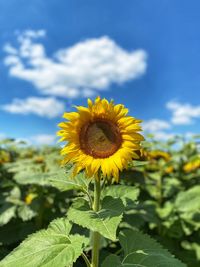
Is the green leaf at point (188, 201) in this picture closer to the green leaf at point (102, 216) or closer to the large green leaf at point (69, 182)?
the large green leaf at point (69, 182)

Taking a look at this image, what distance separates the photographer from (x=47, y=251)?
6.99 ft

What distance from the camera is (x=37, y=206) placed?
164 inches

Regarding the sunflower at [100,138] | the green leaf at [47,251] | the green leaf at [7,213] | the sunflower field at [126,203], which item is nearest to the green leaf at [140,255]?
the sunflower field at [126,203]

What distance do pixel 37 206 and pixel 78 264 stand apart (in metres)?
1.18

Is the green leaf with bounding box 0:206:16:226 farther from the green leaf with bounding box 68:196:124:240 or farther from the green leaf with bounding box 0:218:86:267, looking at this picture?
the green leaf with bounding box 68:196:124:240

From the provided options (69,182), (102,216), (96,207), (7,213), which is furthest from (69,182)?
(7,213)

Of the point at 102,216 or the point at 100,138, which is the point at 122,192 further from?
the point at 102,216

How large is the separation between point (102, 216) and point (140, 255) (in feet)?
1.05

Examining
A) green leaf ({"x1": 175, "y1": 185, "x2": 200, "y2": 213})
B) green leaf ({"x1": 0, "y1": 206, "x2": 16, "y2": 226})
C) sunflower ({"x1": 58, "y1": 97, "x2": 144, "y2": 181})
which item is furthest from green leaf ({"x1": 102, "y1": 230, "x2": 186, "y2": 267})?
green leaf ({"x1": 175, "y1": 185, "x2": 200, "y2": 213})

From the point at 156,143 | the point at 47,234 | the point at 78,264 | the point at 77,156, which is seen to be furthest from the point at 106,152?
the point at 156,143

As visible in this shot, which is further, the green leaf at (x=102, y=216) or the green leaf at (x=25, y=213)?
the green leaf at (x=25, y=213)

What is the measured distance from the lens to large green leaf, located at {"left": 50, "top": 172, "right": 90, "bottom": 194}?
8.22 feet

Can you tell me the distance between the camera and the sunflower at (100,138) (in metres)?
2.40

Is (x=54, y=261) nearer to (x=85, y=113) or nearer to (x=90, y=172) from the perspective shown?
(x=90, y=172)
